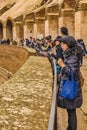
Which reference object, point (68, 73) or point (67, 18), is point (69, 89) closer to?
point (68, 73)

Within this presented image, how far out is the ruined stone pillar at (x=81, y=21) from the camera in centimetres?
1984

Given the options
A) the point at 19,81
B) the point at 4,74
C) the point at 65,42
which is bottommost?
the point at 4,74

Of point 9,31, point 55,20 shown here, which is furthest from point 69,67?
point 9,31

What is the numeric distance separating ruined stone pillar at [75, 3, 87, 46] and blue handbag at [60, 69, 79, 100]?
1492cm

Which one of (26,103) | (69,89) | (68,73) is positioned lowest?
(26,103)

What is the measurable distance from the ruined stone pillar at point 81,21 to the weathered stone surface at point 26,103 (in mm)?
13037

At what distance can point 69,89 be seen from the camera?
16.8 ft

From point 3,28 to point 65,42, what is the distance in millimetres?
37241

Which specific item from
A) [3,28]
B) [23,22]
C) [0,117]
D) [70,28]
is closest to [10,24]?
[3,28]

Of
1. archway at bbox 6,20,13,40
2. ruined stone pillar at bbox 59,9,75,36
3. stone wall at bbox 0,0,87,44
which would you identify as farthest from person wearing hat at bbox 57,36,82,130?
archway at bbox 6,20,13,40

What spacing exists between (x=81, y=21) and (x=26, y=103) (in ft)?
51.4

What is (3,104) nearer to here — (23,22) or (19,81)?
(19,81)

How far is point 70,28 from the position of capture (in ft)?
81.6

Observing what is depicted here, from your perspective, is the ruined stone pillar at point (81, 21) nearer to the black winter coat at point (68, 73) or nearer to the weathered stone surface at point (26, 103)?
the weathered stone surface at point (26, 103)
